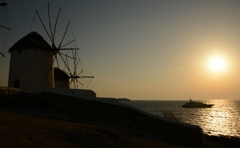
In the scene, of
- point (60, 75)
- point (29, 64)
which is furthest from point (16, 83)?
point (60, 75)

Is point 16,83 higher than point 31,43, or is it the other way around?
point 31,43

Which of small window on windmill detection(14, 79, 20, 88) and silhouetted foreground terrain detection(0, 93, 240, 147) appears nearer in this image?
silhouetted foreground terrain detection(0, 93, 240, 147)

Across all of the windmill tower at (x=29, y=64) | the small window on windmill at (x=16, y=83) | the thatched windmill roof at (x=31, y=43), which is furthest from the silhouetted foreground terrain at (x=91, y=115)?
the thatched windmill roof at (x=31, y=43)

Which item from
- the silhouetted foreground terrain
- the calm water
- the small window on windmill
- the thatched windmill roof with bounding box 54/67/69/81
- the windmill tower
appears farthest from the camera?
the calm water

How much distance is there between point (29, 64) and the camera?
18656 mm

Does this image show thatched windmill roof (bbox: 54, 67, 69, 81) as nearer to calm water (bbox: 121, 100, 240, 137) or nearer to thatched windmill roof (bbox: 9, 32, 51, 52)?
thatched windmill roof (bbox: 9, 32, 51, 52)

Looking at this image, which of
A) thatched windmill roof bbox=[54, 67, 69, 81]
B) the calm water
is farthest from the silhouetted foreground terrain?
the calm water

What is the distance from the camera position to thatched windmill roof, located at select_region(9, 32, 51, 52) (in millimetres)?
18844

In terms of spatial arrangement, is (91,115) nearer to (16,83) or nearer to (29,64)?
(29,64)

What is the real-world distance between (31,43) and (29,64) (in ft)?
5.21

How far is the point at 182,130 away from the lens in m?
12.4

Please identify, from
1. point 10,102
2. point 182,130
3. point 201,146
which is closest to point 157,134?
point 182,130

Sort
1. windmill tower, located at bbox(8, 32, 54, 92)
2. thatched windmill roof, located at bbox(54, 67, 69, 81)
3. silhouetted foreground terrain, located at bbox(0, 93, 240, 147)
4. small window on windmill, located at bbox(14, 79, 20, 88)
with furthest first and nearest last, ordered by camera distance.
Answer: thatched windmill roof, located at bbox(54, 67, 69, 81) < small window on windmill, located at bbox(14, 79, 20, 88) < windmill tower, located at bbox(8, 32, 54, 92) < silhouetted foreground terrain, located at bbox(0, 93, 240, 147)

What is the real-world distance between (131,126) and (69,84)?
60.5ft
